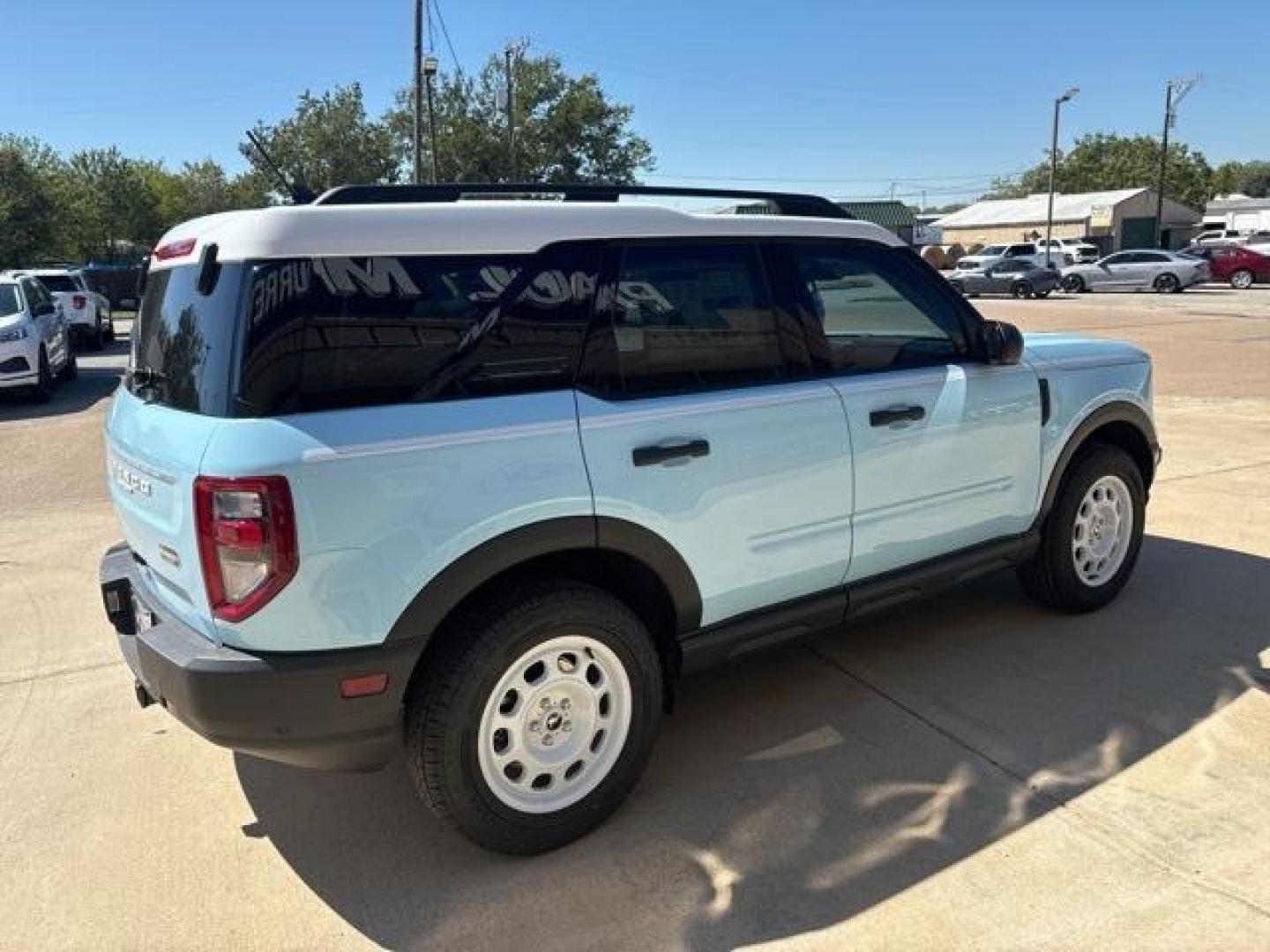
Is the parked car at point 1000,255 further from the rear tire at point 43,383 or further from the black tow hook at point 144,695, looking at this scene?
the black tow hook at point 144,695

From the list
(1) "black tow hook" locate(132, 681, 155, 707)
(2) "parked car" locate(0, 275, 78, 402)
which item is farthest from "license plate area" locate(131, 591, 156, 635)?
(2) "parked car" locate(0, 275, 78, 402)

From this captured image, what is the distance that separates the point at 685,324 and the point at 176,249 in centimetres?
156

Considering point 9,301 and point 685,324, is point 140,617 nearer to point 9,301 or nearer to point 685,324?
point 685,324

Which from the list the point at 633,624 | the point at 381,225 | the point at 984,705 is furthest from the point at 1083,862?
the point at 381,225

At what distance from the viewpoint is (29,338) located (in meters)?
12.3

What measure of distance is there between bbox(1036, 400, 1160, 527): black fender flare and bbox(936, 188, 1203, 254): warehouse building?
185ft

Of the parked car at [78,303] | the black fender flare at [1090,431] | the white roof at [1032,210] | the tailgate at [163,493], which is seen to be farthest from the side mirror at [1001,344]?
the white roof at [1032,210]

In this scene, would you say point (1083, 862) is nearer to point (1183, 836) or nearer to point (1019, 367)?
point (1183, 836)

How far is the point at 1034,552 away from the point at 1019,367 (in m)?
0.84

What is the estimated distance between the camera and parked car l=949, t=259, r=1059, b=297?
32.5 m

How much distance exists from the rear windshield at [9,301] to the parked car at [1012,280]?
27480 mm

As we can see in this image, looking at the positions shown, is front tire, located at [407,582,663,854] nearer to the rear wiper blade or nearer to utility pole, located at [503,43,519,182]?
the rear wiper blade

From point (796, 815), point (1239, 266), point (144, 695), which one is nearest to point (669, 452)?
point (796, 815)

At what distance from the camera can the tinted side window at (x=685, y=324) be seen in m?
2.94
